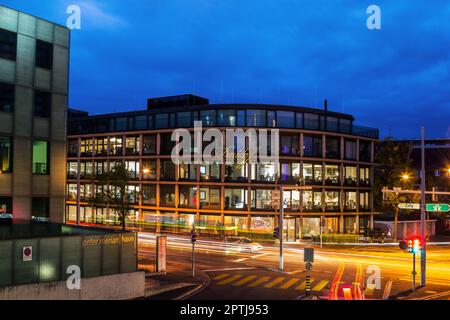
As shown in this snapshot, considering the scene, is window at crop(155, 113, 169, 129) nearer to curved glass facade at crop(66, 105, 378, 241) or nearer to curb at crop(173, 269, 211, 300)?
curved glass facade at crop(66, 105, 378, 241)

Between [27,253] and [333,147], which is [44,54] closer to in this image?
[27,253]

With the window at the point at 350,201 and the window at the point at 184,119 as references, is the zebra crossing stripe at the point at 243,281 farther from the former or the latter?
the window at the point at 350,201

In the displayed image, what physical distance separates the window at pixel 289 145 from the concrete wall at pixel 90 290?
4037 cm

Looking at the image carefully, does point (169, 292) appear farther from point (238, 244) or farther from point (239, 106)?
point (239, 106)

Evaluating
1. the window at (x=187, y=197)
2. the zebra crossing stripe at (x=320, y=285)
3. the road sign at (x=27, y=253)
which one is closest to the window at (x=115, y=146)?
the window at (x=187, y=197)

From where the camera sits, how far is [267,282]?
30250mm

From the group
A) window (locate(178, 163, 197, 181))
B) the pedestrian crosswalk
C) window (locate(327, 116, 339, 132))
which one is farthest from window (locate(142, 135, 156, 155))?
the pedestrian crosswalk

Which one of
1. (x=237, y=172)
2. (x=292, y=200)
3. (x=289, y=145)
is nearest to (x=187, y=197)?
(x=237, y=172)

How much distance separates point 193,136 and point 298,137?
14.8 metres

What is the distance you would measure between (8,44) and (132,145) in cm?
4392

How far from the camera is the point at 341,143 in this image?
217ft

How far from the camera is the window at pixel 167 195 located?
66875mm

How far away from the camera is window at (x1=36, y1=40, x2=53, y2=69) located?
98.7 feet

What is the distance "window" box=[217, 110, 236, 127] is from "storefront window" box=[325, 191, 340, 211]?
16703 millimetres
